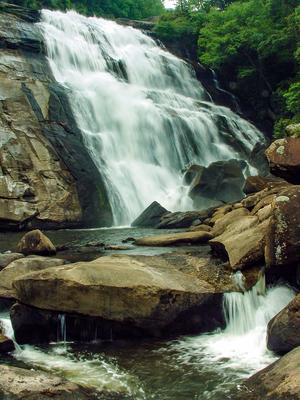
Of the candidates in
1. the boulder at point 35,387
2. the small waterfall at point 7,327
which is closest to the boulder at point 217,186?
the small waterfall at point 7,327

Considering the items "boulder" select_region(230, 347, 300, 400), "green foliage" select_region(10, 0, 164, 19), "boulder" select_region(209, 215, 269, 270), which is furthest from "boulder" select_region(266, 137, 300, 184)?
"green foliage" select_region(10, 0, 164, 19)

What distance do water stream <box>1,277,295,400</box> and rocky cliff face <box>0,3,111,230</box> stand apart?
1170 cm

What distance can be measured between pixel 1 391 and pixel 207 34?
122 ft

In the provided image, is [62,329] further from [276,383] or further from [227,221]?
[227,221]

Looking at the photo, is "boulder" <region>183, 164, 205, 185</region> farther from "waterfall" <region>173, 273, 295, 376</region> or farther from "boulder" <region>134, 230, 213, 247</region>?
"waterfall" <region>173, 273, 295, 376</region>

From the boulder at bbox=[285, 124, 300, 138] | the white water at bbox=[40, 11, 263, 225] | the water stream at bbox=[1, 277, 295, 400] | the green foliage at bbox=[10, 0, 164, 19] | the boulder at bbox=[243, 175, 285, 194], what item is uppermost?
the green foliage at bbox=[10, 0, 164, 19]

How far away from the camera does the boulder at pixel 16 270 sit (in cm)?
1016

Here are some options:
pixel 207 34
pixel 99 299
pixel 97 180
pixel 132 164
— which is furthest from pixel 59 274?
pixel 207 34

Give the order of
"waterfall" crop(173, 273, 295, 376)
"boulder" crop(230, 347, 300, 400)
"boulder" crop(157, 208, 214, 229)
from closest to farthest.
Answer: "boulder" crop(230, 347, 300, 400)
"waterfall" crop(173, 273, 295, 376)
"boulder" crop(157, 208, 214, 229)

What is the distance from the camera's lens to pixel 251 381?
6668 millimetres

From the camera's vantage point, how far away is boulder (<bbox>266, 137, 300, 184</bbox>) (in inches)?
415

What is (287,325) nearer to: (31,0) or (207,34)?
(207,34)

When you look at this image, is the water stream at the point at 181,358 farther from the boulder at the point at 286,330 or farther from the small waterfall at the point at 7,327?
the boulder at the point at 286,330

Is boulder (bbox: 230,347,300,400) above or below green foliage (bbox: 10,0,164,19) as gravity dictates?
below
